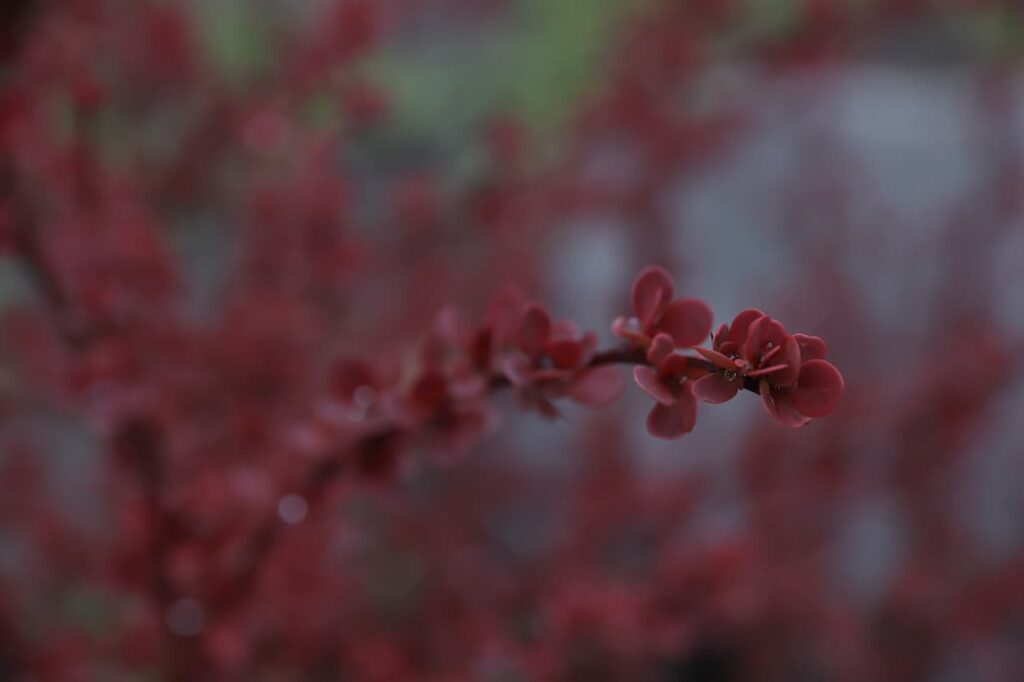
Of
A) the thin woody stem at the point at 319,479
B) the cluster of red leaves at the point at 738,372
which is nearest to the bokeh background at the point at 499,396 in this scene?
the thin woody stem at the point at 319,479

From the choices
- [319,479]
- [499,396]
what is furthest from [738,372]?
[499,396]

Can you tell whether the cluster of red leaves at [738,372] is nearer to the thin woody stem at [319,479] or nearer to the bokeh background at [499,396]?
the thin woody stem at [319,479]

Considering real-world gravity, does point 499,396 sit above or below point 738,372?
Result: below

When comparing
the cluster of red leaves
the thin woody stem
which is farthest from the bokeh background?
the cluster of red leaves

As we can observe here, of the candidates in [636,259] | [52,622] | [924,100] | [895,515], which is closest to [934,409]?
[895,515]

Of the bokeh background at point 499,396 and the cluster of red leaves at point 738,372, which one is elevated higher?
the cluster of red leaves at point 738,372

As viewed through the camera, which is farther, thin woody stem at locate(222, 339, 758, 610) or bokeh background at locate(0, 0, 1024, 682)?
bokeh background at locate(0, 0, 1024, 682)

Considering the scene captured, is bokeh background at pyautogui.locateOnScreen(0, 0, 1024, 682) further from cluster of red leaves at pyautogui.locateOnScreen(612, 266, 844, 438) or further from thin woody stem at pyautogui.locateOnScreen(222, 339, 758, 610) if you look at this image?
cluster of red leaves at pyautogui.locateOnScreen(612, 266, 844, 438)

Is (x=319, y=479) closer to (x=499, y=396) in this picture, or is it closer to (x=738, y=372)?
(x=738, y=372)

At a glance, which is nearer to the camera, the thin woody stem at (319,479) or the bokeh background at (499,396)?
the thin woody stem at (319,479)
